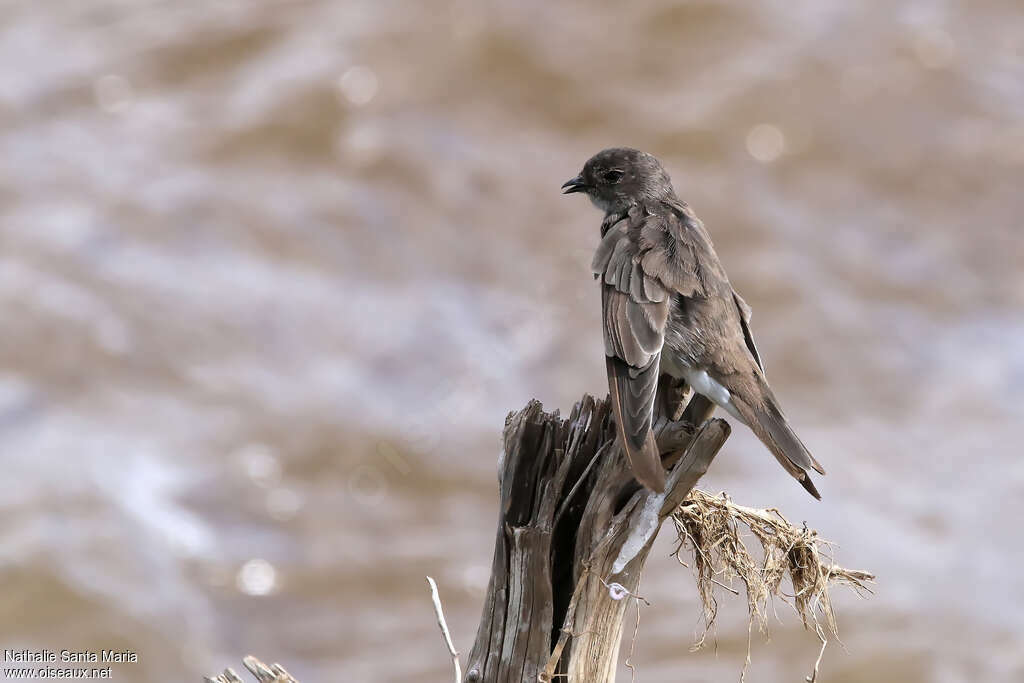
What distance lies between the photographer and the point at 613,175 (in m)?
6.89

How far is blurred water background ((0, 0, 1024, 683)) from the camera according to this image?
13.7 m

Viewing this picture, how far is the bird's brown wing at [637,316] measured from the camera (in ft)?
15.9

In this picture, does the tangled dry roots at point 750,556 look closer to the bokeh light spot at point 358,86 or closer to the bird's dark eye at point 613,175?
the bird's dark eye at point 613,175

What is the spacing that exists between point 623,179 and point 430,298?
9.90 meters

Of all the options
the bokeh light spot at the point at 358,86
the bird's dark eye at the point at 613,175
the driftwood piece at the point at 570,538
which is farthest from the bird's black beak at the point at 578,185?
the bokeh light spot at the point at 358,86

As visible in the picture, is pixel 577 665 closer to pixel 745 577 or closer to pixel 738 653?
pixel 745 577

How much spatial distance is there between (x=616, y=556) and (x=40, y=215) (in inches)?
526

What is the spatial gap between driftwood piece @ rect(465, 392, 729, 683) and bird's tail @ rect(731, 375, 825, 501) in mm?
376

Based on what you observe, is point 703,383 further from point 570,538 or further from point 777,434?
point 570,538

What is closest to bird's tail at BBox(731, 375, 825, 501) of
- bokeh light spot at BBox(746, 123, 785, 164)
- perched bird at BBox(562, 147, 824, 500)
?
perched bird at BBox(562, 147, 824, 500)

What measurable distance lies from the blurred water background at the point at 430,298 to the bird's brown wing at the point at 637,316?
7620mm

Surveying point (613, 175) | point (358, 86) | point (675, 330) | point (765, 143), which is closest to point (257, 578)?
point (358, 86)

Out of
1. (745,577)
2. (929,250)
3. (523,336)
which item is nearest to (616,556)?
(745,577)

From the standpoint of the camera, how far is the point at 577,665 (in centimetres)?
512
